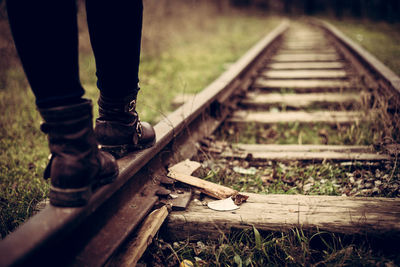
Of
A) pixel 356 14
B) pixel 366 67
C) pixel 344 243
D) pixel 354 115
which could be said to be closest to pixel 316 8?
pixel 356 14

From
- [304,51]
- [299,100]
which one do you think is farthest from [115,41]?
[304,51]

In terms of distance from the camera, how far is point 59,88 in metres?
1.04

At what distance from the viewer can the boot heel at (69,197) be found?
1.09 meters

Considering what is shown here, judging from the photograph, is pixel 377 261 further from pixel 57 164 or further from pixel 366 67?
pixel 366 67

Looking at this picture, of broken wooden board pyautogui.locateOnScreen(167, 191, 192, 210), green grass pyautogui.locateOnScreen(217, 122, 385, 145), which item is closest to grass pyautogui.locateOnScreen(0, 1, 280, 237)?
broken wooden board pyautogui.locateOnScreen(167, 191, 192, 210)

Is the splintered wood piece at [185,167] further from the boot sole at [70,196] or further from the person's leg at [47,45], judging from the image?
the person's leg at [47,45]

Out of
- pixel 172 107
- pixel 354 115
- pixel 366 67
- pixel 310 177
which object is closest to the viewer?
pixel 310 177

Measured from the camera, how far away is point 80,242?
113 cm

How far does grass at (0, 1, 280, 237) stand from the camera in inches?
72.4

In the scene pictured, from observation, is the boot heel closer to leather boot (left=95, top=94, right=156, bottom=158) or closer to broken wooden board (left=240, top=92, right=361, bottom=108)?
leather boot (left=95, top=94, right=156, bottom=158)

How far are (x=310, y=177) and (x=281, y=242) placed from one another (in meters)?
0.71

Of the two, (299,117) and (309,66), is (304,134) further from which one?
(309,66)

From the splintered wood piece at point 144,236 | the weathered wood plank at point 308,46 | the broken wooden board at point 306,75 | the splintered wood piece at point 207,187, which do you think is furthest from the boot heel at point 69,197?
the weathered wood plank at point 308,46

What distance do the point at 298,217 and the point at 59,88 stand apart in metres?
1.07
